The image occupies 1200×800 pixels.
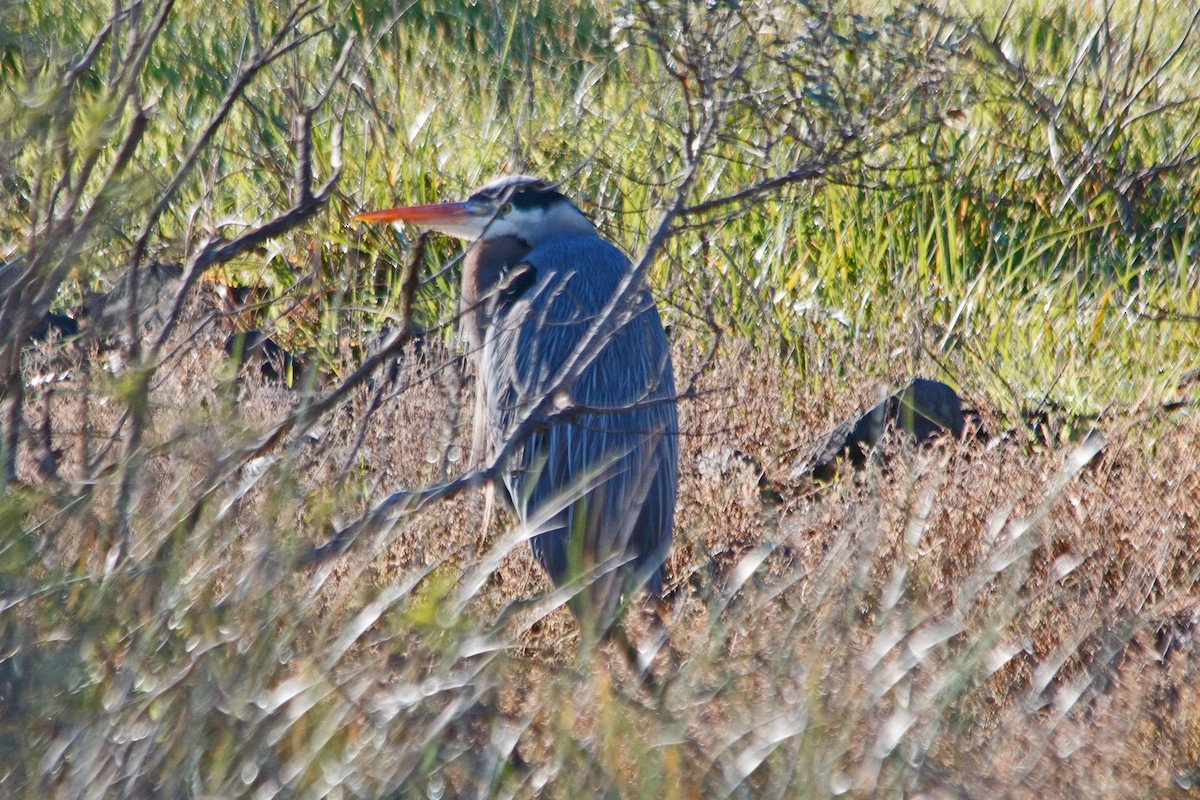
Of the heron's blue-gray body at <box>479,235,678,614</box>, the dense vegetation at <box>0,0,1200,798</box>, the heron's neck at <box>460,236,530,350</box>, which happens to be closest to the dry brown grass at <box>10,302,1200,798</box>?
the dense vegetation at <box>0,0,1200,798</box>

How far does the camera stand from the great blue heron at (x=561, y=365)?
3449 mm

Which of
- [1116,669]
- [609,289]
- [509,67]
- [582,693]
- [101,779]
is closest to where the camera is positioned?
[101,779]

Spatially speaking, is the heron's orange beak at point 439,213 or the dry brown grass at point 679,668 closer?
the dry brown grass at point 679,668

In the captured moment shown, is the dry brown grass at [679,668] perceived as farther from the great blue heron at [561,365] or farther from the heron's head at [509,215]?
the heron's head at [509,215]

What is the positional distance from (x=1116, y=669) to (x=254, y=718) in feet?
5.72

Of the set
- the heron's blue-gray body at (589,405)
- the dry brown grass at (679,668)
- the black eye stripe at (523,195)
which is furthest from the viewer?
the black eye stripe at (523,195)

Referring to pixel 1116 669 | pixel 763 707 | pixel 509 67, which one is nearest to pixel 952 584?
pixel 1116 669

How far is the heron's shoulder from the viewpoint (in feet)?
13.1

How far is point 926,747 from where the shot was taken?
1727 mm

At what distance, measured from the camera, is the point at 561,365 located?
12.2ft

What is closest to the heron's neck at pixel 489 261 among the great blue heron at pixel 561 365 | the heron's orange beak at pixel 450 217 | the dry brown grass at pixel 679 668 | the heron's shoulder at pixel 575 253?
the great blue heron at pixel 561 365

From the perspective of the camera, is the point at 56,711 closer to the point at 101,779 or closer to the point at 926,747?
the point at 101,779

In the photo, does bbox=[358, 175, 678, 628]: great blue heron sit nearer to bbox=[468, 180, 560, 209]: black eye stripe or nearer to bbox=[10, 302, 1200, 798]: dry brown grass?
bbox=[468, 180, 560, 209]: black eye stripe

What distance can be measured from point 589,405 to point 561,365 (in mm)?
308
